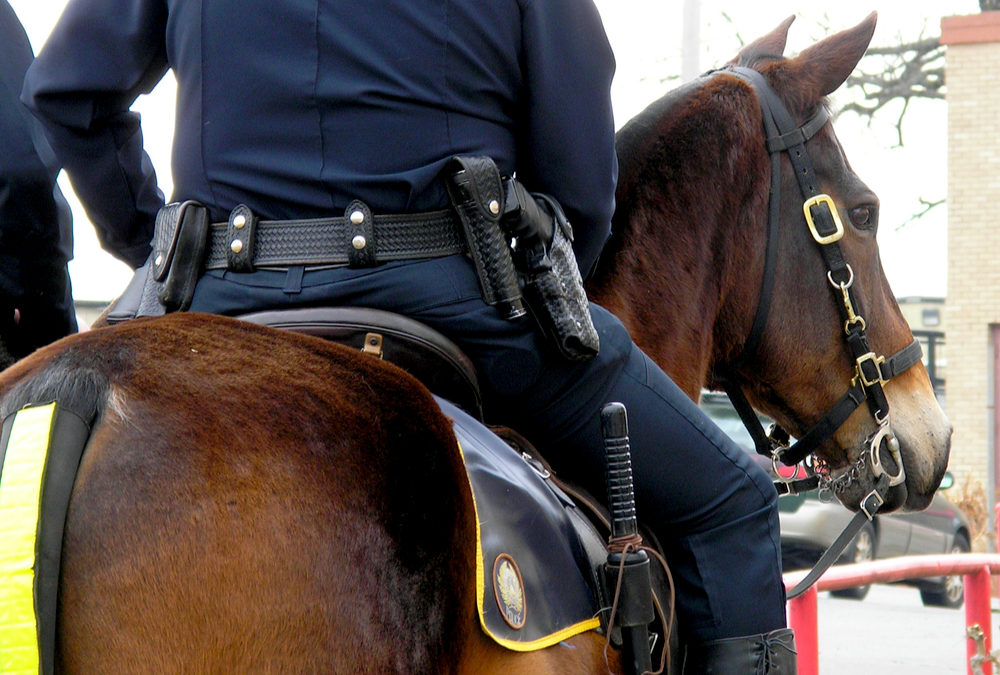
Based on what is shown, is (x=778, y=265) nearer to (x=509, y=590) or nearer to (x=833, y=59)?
(x=833, y=59)

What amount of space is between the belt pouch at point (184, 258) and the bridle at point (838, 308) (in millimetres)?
1523

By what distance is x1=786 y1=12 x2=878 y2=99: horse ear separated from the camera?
3219 mm

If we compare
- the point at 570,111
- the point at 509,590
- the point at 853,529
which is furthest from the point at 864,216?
the point at 509,590

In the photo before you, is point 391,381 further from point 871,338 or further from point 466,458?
point 871,338

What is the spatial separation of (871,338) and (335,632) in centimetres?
199

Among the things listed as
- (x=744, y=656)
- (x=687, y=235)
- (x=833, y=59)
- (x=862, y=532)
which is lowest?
(x=862, y=532)

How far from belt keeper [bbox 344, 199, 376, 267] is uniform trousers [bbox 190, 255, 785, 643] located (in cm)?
2

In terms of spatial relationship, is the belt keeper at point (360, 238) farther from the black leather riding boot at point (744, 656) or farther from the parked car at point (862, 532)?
the parked car at point (862, 532)

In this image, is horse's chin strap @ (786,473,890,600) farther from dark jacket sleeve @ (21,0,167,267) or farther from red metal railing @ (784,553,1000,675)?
dark jacket sleeve @ (21,0,167,267)

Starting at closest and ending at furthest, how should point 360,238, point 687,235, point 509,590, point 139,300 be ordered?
point 509,590 < point 360,238 < point 139,300 < point 687,235

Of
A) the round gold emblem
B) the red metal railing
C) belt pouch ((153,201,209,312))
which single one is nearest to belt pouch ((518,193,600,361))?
the round gold emblem

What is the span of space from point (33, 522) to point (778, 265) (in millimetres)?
Result: 2083

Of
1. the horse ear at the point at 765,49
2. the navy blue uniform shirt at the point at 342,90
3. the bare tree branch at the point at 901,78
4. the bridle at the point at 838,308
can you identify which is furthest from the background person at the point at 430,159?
the bare tree branch at the point at 901,78

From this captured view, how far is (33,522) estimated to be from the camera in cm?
159
